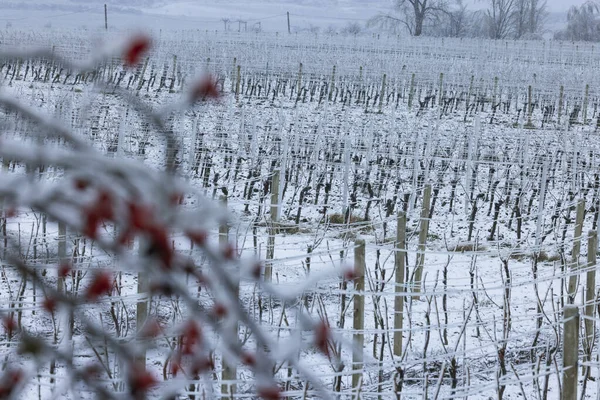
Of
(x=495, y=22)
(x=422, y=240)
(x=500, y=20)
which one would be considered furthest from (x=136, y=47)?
(x=495, y=22)

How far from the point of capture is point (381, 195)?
387 inches

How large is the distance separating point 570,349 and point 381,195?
21.6 feet

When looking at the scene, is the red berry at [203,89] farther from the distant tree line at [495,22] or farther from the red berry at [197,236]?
the distant tree line at [495,22]

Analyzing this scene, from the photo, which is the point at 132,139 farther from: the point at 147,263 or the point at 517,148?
the point at 147,263

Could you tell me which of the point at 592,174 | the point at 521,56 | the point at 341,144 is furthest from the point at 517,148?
the point at 521,56

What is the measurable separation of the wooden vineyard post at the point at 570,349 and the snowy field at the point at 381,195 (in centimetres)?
11

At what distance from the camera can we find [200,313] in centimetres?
86

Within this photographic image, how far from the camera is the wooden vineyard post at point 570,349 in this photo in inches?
Answer: 126

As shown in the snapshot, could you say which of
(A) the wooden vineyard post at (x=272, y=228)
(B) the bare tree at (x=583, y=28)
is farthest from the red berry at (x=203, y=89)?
(B) the bare tree at (x=583, y=28)

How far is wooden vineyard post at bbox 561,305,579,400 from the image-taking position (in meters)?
3.21

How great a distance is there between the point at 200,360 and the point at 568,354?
257cm

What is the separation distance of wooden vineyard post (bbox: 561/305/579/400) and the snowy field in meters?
0.11

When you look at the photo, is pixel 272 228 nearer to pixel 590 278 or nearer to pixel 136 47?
pixel 590 278

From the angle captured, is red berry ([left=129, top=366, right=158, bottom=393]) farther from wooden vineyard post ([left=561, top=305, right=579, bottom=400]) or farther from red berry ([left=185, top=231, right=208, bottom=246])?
wooden vineyard post ([left=561, top=305, right=579, bottom=400])
